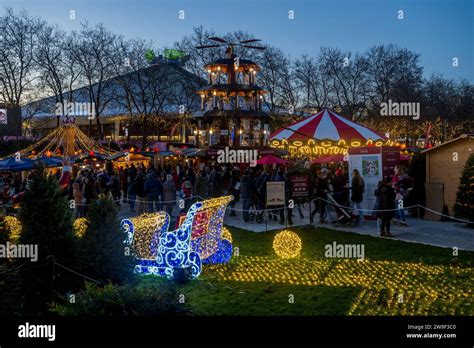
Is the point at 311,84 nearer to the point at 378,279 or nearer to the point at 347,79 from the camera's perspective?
the point at 347,79

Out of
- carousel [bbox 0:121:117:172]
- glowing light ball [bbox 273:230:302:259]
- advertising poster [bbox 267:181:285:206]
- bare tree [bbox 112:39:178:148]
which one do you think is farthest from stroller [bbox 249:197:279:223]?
bare tree [bbox 112:39:178:148]

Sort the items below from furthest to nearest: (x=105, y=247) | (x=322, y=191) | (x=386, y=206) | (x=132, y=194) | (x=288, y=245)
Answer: (x=132, y=194) → (x=322, y=191) → (x=386, y=206) → (x=288, y=245) → (x=105, y=247)

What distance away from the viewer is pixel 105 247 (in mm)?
6961

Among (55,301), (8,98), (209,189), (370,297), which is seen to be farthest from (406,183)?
(8,98)

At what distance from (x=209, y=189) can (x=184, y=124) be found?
109 feet

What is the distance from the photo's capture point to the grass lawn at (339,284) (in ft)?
22.9

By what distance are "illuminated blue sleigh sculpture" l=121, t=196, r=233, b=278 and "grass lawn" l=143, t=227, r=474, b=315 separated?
341 mm

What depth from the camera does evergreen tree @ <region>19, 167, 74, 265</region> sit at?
651 cm

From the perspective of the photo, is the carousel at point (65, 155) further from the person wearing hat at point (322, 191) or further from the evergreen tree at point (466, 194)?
the evergreen tree at point (466, 194)

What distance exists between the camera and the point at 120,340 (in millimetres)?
4887

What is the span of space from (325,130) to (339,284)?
10143 millimetres

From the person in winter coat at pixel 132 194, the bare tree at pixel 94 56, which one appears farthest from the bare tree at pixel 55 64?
the person in winter coat at pixel 132 194

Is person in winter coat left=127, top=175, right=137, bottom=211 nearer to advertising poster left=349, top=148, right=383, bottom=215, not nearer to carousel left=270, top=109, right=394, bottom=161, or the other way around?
carousel left=270, top=109, right=394, bottom=161

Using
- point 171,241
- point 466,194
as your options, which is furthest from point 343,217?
point 171,241
